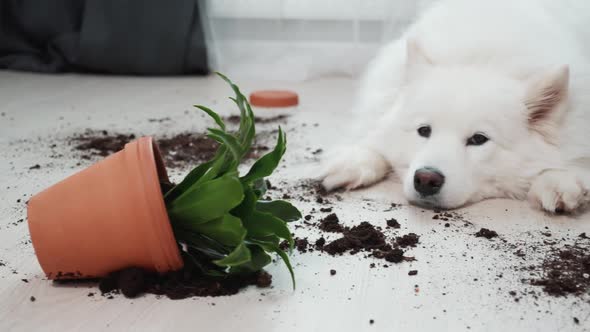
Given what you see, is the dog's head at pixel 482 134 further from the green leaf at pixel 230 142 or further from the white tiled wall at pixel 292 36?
the white tiled wall at pixel 292 36

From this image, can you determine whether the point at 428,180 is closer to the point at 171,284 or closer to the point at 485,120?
the point at 485,120

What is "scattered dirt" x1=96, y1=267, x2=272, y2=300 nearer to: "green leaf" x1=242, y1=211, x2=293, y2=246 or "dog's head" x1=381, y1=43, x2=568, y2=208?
"green leaf" x1=242, y1=211, x2=293, y2=246

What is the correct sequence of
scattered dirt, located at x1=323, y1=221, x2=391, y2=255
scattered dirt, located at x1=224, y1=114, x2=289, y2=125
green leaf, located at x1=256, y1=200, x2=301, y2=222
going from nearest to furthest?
green leaf, located at x1=256, y1=200, x2=301, y2=222
scattered dirt, located at x1=323, y1=221, x2=391, y2=255
scattered dirt, located at x1=224, y1=114, x2=289, y2=125

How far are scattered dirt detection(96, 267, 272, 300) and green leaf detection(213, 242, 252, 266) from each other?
0.19 meters

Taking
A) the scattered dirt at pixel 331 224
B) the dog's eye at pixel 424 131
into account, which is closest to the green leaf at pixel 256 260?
the scattered dirt at pixel 331 224

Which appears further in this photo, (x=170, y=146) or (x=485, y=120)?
(x=170, y=146)

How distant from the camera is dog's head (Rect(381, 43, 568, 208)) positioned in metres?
2.01

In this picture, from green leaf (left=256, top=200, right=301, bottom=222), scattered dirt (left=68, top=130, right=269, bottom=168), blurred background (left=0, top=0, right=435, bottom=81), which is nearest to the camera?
green leaf (left=256, top=200, right=301, bottom=222)

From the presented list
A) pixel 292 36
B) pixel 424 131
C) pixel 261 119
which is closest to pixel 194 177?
pixel 424 131

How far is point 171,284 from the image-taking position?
1.47 m

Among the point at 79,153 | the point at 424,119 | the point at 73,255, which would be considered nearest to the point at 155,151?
the point at 73,255

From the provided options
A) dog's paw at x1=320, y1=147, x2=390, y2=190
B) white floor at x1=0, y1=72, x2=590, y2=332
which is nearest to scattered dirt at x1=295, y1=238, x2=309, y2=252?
white floor at x1=0, y1=72, x2=590, y2=332

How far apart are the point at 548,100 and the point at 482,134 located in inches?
9.5

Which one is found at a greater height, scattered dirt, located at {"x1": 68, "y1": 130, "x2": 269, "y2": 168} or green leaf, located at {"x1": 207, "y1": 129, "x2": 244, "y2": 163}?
green leaf, located at {"x1": 207, "y1": 129, "x2": 244, "y2": 163}
